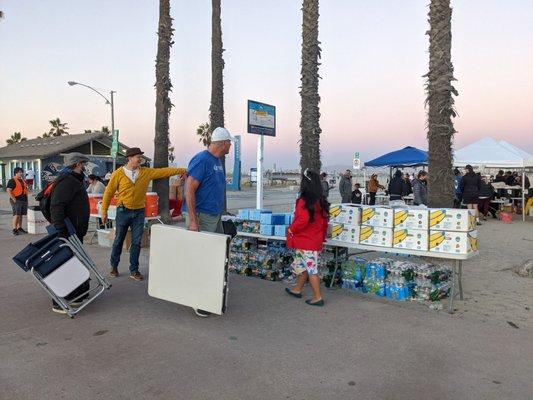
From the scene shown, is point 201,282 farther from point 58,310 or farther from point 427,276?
point 427,276

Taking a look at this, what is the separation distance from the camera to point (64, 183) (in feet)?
Answer: 17.6

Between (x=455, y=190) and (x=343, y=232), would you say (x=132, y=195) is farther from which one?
Result: (x=455, y=190)

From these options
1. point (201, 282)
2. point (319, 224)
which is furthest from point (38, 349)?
point (319, 224)

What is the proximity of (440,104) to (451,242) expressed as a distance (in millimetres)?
3475

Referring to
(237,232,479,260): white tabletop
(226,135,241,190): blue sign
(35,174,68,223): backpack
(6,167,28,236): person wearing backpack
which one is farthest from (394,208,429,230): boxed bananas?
(226,135,241,190): blue sign

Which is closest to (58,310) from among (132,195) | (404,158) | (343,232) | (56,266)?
(56,266)

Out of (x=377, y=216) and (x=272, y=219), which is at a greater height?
(x=377, y=216)

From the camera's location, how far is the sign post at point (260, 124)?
10219 mm

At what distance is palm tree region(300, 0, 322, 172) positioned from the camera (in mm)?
10281

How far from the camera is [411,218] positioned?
5691 millimetres

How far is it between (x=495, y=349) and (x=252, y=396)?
7.87 feet

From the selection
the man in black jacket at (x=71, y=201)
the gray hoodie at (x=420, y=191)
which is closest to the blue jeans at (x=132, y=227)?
the man in black jacket at (x=71, y=201)

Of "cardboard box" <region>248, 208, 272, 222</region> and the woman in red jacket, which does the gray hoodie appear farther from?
the woman in red jacket

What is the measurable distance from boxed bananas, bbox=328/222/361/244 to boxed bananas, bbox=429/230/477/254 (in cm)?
94
